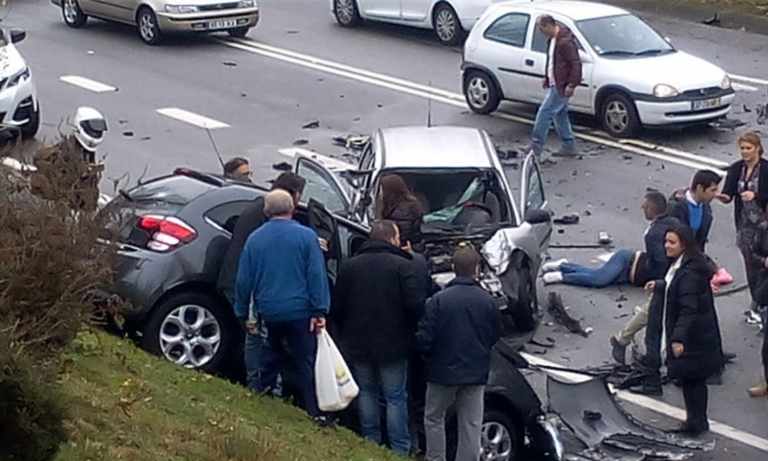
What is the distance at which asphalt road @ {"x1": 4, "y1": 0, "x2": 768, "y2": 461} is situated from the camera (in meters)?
13.0

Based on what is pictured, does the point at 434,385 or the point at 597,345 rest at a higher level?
the point at 434,385

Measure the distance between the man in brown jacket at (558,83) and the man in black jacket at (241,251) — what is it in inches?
312

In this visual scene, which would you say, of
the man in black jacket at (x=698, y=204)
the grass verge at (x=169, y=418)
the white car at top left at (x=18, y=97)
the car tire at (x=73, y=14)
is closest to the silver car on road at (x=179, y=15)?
the car tire at (x=73, y=14)

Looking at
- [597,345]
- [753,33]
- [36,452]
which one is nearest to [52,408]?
[36,452]

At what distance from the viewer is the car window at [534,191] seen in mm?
12922

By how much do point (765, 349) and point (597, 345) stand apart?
5.73 ft

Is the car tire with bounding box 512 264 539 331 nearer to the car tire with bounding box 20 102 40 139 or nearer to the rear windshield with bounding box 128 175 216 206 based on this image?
the rear windshield with bounding box 128 175 216 206

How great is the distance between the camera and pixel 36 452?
19.3ft

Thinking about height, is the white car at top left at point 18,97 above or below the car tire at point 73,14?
above

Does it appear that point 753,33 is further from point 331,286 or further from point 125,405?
point 125,405

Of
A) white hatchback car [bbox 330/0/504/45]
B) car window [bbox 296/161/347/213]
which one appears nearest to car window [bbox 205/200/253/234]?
car window [bbox 296/161/347/213]

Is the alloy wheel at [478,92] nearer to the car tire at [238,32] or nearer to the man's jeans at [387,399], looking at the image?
the car tire at [238,32]

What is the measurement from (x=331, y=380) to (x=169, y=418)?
44.5 inches

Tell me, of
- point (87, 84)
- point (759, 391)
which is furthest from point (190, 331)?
point (87, 84)
